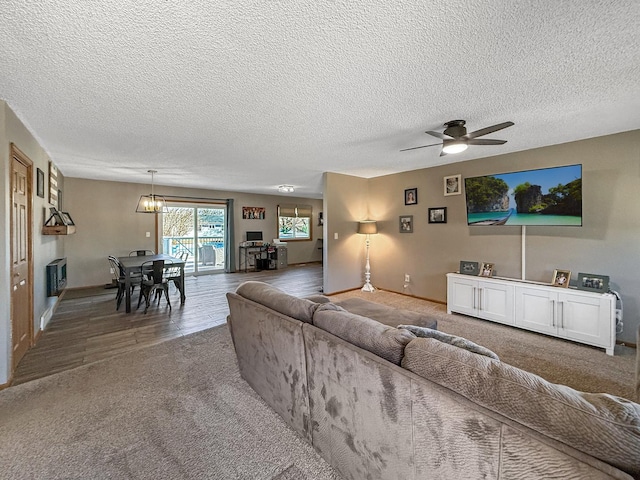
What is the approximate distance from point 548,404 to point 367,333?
27.4 inches

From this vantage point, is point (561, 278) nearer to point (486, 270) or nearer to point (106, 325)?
point (486, 270)

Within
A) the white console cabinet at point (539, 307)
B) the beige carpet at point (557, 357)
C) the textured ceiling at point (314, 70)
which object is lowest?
the beige carpet at point (557, 357)

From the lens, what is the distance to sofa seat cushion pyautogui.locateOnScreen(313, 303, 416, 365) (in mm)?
1237

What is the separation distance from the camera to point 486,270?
4.16m

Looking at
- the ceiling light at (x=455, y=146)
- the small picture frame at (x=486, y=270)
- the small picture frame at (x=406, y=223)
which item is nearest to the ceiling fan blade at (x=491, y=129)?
the ceiling light at (x=455, y=146)

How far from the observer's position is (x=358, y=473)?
136 cm

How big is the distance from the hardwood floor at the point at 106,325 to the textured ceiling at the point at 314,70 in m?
2.40

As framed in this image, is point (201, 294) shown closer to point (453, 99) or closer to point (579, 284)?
point (453, 99)

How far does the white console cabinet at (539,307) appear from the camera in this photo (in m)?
3.01

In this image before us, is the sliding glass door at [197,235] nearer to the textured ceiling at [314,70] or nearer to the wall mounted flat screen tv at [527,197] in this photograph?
the textured ceiling at [314,70]

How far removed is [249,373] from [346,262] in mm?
3727

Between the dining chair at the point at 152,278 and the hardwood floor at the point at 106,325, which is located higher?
the dining chair at the point at 152,278

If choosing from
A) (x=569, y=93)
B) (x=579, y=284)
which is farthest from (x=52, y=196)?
(x=579, y=284)

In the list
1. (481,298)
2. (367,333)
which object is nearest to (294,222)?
(481,298)
